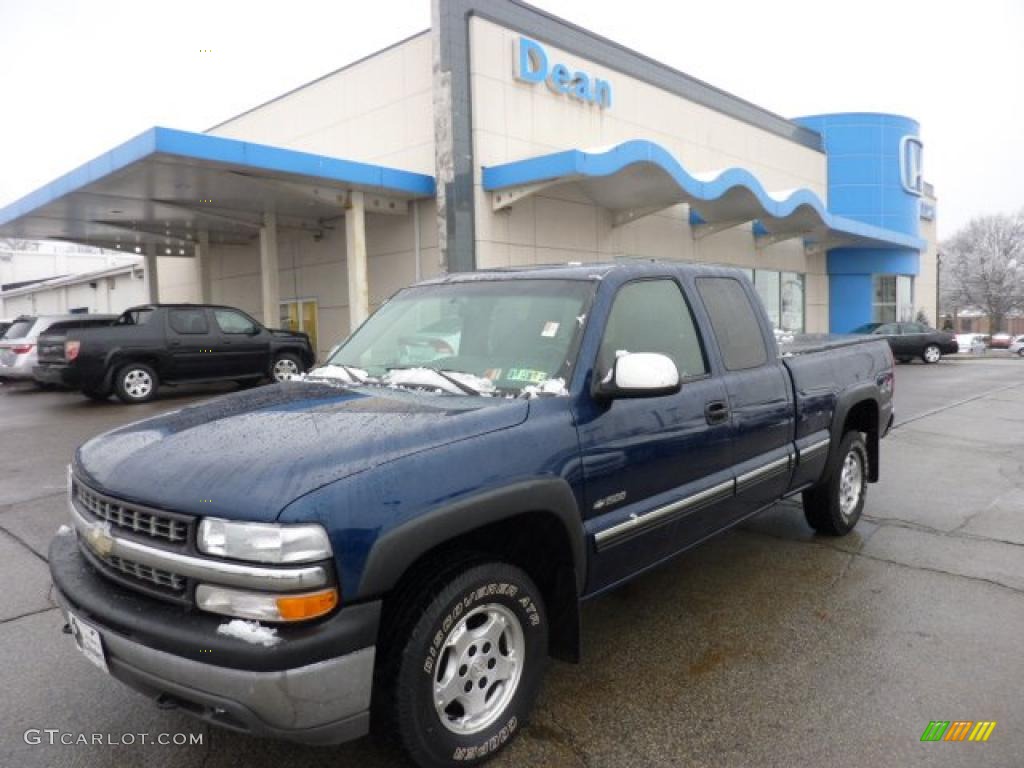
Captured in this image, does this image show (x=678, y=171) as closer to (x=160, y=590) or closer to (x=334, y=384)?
(x=334, y=384)

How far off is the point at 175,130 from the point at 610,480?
11879 mm

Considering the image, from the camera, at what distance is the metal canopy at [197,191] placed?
42.1 feet

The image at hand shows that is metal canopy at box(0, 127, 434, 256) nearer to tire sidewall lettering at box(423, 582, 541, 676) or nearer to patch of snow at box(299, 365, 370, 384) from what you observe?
patch of snow at box(299, 365, 370, 384)

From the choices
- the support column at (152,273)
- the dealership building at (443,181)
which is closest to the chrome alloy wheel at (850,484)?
the dealership building at (443,181)

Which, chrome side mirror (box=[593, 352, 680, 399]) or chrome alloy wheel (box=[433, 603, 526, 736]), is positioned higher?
chrome side mirror (box=[593, 352, 680, 399])

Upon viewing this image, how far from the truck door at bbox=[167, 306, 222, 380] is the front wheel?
114cm

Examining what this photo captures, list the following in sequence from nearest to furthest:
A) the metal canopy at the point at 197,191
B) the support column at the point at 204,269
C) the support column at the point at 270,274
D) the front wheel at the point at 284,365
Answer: the metal canopy at the point at 197,191, the front wheel at the point at 284,365, the support column at the point at 270,274, the support column at the point at 204,269

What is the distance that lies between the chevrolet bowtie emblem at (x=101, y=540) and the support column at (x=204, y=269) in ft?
70.0

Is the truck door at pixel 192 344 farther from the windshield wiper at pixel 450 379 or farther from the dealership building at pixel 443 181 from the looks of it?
the windshield wiper at pixel 450 379

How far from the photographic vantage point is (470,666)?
2539 millimetres

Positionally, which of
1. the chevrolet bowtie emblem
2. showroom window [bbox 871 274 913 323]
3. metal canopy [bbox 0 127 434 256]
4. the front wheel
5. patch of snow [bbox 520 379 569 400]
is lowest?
the chevrolet bowtie emblem

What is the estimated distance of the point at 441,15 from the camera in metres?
15.2

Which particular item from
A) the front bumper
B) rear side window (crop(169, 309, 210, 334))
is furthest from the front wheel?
the front bumper

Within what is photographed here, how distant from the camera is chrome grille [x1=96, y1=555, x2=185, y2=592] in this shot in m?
2.24
